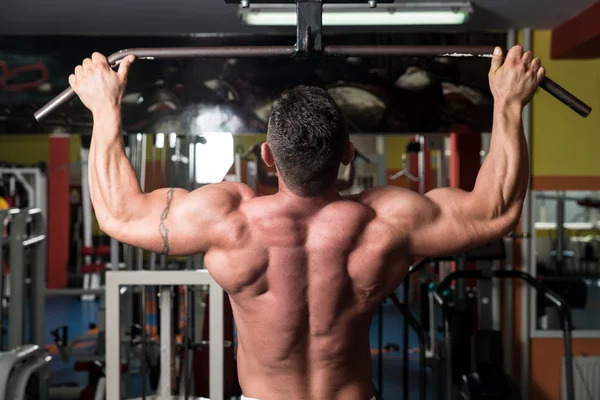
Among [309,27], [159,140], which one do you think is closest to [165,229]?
[309,27]

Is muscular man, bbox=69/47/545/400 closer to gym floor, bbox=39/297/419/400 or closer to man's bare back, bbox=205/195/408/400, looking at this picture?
man's bare back, bbox=205/195/408/400

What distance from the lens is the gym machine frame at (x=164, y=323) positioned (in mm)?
2920

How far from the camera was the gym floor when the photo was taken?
5.22 metres

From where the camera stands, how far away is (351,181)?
15.0ft

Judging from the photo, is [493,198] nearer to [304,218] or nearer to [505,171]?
[505,171]

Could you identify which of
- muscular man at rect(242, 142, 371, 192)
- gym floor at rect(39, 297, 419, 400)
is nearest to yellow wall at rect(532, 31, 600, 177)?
muscular man at rect(242, 142, 371, 192)

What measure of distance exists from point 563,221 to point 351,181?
1526mm

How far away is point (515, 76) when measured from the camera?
1519 millimetres

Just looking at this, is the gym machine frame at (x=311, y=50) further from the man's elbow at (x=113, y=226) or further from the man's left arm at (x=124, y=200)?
the man's elbow at (x=113, y=226)

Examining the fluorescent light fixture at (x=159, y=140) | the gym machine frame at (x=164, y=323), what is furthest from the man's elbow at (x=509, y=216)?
the fluorescent light fixture at (x=159, y=140)

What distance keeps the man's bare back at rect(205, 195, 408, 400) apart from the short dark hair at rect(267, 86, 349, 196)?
0.10 meters

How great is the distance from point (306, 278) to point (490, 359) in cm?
278

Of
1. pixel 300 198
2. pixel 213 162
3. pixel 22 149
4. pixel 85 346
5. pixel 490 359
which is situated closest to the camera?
pixel 300 198

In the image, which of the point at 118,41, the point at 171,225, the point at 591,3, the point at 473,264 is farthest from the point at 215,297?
the point at 473,264
